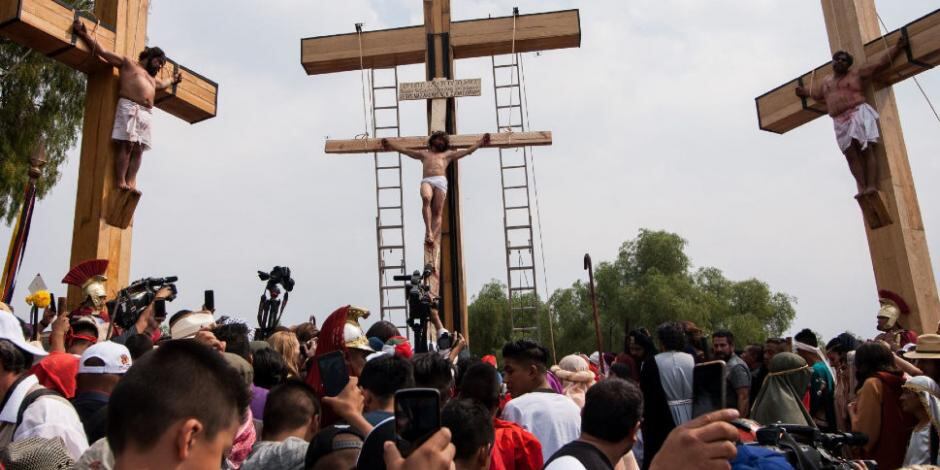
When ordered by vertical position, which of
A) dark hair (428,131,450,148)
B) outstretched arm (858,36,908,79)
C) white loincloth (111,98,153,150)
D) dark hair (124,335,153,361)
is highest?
outstretched arm (858,36,908,79)

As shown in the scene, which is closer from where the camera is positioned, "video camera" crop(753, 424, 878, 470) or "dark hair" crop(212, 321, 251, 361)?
"video camera" crop(753, 424, 878, 470)

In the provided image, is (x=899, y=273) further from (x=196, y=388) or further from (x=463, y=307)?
(x=196, y=388)

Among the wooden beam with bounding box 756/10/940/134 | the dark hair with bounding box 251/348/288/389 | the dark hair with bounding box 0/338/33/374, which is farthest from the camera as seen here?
the wooden beam with bounding box 756/10/940/134

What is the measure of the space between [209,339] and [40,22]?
5.64 m

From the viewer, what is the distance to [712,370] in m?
1.66

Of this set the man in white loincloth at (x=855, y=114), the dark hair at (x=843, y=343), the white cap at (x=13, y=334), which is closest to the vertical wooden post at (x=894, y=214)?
the man in white loincloth at (x=855, y=114)

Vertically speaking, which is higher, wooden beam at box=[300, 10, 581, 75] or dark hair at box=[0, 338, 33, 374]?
wooden beam at box=[300, 10, 581, 75]

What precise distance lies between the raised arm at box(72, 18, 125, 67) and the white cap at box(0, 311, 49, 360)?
6279 millimetres

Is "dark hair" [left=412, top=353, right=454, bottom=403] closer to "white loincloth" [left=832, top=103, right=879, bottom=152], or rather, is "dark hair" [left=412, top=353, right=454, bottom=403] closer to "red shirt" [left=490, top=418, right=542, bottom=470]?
"red shirt" [left=490, top=418, right=542, bottom=470]

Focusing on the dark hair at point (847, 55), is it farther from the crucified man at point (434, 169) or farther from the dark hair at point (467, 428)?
the dark hair at point (467, 428)

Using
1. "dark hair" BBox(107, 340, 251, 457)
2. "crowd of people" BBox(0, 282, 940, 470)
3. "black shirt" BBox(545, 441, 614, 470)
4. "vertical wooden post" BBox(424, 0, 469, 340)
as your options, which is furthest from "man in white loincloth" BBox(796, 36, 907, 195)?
"dark hair" BBox(107, 340, 251, 457)

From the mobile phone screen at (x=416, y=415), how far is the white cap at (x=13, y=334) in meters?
2.31

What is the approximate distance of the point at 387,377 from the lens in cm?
289

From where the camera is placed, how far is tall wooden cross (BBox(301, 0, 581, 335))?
11922 mm
